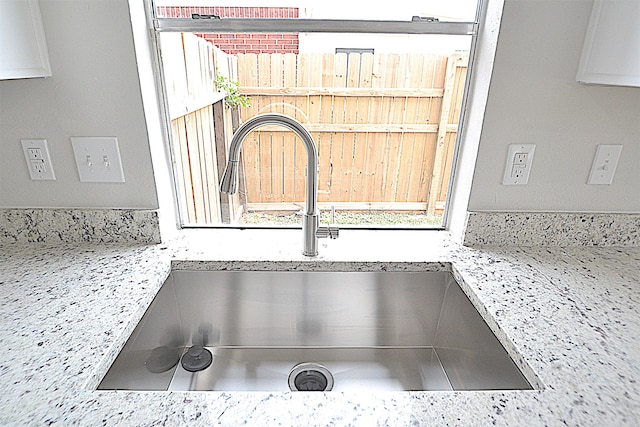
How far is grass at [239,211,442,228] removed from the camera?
1210 mm

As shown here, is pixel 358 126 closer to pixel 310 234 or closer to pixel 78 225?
pixel 310 234

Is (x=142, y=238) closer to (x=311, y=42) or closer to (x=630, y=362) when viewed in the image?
(x=311, y=42)

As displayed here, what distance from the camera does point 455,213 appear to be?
1.14 meters

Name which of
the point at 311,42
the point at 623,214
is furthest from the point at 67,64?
the point at 623,214

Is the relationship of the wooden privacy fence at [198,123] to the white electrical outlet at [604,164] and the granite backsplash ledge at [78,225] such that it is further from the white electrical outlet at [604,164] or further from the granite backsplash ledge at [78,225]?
the white electrical outlet at [604,164]

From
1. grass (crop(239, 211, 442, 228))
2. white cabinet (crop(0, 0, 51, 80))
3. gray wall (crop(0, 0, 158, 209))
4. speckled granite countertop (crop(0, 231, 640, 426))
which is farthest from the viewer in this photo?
grass (crop(239, 211, 442, 228))

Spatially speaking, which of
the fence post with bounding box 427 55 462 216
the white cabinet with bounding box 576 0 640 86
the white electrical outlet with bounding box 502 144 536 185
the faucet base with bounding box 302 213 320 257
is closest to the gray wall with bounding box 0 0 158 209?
the faucet base with bounding box 302 213 320 257

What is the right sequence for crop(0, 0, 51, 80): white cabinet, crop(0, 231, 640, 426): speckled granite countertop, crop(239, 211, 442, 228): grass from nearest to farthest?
1. crop(0, 231, 640, 426): speckled granite countertop
2. crop(0, 0, 51, 80): white cabinet
3. crop(239, 211, 442, 228): grass

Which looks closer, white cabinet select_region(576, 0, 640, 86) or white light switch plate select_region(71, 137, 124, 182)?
white cabinet select_region(576, 0, 640, 86)

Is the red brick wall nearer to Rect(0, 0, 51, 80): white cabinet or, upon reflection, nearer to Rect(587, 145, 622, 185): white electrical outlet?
Rect(0, 0, 51, 80): white cabinet

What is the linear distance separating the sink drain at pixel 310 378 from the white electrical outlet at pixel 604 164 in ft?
2.78

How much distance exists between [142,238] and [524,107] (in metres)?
1.03

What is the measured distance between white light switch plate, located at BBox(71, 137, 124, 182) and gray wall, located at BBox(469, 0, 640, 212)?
0.92 m

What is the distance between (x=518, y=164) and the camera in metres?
1.00
